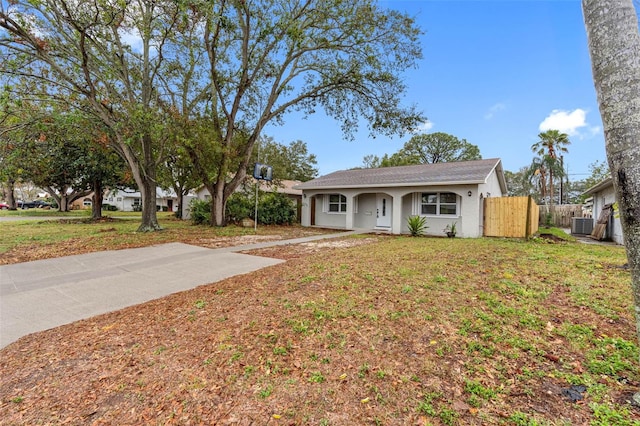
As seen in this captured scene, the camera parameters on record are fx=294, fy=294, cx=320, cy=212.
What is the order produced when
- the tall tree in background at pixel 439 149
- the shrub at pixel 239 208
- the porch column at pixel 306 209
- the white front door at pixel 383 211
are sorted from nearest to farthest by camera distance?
the white front door at pixel 383 211
the shrub at pixel 239 208
the porch column at pixel 306 209
the tall tree in background at pixel 439 149

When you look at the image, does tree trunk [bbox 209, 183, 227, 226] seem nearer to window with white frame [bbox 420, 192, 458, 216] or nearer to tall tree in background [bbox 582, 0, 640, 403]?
window with white frame [bbox 420, 192, 458, 216]

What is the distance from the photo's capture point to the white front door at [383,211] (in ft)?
52.2

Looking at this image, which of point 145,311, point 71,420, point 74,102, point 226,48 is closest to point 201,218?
point 74,102

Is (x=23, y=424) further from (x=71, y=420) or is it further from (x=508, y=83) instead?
(x=508, y=83)

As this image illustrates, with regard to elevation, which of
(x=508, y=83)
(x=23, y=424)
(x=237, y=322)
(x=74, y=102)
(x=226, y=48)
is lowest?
(x=23, y=424)

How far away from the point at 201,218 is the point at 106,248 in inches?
331

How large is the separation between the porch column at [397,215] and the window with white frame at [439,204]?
1.07 metres

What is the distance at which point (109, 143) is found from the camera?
13273mm

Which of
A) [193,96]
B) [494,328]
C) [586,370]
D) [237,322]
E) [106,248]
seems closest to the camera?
[586,370]

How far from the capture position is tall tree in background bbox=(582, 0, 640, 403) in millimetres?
1908

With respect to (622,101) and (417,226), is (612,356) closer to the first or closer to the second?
(622,101)

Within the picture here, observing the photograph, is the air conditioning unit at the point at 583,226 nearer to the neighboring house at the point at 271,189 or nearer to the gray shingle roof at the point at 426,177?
the gray shingle roof at the point at 426,177

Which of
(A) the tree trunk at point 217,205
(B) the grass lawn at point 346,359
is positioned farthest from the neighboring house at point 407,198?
(B) the grass lawn at point 346,359

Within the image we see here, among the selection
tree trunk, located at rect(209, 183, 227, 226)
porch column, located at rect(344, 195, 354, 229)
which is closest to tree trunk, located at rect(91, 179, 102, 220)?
tree trunk, located at rect(209, 183, 227, 226)
